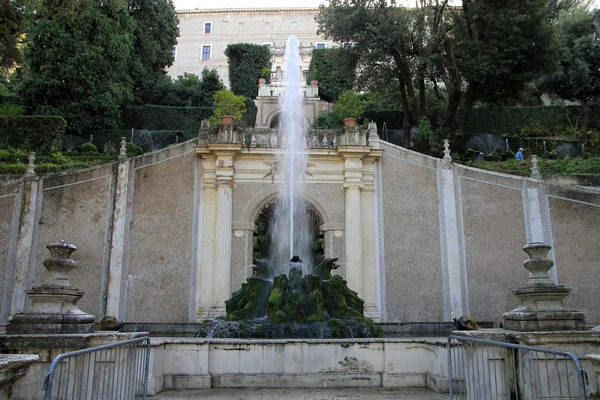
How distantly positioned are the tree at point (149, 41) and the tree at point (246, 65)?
22.8 feet

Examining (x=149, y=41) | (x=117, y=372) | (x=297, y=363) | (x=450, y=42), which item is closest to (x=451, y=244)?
(x=297, y=363)

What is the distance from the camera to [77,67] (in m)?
24.2

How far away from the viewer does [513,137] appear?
25141 mm

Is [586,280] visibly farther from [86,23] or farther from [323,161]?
[86,23]

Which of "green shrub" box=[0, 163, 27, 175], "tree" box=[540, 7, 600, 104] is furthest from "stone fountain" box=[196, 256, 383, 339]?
"tree" box=[540, 7, 600, 104]

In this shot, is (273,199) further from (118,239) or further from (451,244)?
(451,244)

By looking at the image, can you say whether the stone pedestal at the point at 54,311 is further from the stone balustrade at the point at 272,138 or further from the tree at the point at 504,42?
the tree at the point at 504,42

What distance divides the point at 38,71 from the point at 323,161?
18098 mm

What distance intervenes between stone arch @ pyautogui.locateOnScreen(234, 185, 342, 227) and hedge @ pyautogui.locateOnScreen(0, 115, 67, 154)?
8.95 metres

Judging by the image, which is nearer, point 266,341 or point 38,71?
point 266,341

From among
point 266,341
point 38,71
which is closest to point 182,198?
point 266,341

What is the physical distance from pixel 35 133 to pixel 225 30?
3775 centimetres

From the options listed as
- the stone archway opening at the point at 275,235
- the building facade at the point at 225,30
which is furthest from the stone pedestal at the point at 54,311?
the building facade at the point at 225,30

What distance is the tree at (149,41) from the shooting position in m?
29.8
